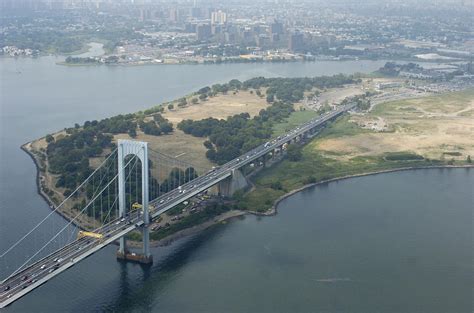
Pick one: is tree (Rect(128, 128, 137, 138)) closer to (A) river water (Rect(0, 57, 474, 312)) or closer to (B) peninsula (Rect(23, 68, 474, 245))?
(B) peninsula (Rect(23, 68, 474, 245))

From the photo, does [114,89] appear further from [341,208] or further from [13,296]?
[13,296]

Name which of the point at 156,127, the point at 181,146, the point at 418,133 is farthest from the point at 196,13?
the point at 181,146

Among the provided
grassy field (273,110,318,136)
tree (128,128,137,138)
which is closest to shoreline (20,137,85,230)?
Result: tree (128,128,137,138)

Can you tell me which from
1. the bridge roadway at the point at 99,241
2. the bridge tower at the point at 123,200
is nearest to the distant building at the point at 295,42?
the bridge roadway at the point at 99,241

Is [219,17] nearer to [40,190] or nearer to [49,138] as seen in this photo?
[49,138]

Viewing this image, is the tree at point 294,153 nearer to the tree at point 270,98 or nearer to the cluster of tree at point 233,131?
the cluster of tree at point 233,131

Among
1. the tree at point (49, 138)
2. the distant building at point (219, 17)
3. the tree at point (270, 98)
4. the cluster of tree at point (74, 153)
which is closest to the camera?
the cluster of tree at point (74, 153)

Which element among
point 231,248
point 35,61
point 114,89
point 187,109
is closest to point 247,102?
point 187,109
